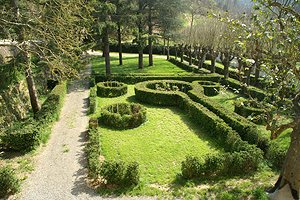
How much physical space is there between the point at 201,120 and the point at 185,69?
2072cm

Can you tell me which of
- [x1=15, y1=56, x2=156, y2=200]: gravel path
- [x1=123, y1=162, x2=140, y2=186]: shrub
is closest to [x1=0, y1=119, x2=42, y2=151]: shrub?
[x1=15, y1=56, x2=156, y2=200]: gravel path

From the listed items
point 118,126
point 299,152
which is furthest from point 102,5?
point 299,152

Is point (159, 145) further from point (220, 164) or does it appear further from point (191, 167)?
point (220, 164)

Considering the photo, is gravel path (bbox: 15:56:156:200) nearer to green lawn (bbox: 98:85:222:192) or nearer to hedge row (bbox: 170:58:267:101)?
green lawn (bbox: 98:85:222:192)

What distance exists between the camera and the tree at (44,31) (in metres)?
11.0

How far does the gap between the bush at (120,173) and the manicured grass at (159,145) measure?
0.64m

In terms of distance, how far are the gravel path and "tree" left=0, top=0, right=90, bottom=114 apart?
341 centimetres

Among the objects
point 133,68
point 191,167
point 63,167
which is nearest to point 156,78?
point 133,68

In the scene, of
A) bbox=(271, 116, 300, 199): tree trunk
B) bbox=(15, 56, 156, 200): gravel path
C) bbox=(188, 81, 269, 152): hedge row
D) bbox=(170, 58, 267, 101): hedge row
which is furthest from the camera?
bbox=(170, 58, 267, 101): hedge row

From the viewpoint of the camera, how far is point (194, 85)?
22.2m

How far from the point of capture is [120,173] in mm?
9484

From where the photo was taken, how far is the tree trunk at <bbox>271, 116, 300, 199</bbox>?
7.73m

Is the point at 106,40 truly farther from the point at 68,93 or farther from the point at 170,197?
the point at 170,197

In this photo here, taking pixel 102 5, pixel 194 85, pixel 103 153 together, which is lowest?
pixel 103 153
